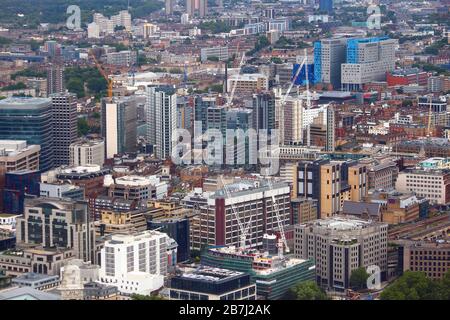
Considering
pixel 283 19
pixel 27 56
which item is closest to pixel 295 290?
pixel 27 56

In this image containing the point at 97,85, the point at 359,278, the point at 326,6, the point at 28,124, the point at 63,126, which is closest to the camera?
the point at 359,278

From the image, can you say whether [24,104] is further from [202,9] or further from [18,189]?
[202,9]

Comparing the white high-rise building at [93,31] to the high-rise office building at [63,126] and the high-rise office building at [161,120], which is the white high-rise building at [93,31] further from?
the high-rise office building at [63,126]

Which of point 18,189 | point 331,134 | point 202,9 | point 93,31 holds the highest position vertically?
point 202,9

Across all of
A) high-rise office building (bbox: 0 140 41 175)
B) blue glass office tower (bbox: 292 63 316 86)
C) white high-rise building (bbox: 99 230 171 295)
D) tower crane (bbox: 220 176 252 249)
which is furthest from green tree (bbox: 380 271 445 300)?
blue glass office tower (bbox: 292 63 316 86)

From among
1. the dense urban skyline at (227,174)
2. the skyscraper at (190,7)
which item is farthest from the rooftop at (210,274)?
the skyscraper at (190,7)

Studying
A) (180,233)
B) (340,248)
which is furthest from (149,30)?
(340,248)
